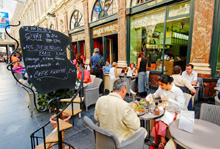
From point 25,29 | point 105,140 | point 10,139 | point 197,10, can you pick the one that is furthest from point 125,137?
point 197,10

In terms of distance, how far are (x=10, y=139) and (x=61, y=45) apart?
2555mm

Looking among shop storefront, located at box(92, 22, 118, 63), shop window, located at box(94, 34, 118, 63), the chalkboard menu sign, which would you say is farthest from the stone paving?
shop window, located at box(94, 34, 118, 63)

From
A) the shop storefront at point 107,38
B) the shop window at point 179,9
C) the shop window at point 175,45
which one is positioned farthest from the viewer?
the shop storefront at point 107,38

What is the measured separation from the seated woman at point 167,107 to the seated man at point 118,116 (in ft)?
2.38

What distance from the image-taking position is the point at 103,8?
25.9 feet

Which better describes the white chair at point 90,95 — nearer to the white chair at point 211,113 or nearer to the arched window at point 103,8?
the white chair at point 211,113

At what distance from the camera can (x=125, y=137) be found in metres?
1.71

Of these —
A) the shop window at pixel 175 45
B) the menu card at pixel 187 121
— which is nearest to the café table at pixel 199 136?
the menu card at pixel 187 121

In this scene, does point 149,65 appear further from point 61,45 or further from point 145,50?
point 61,45

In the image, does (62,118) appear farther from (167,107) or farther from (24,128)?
(167,107)

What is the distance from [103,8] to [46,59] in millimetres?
7482

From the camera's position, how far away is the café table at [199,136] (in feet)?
4.64

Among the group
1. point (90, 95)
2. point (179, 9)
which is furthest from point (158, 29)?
point (90, 95)

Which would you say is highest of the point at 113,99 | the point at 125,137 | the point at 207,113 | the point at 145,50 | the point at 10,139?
the point at 145,50
